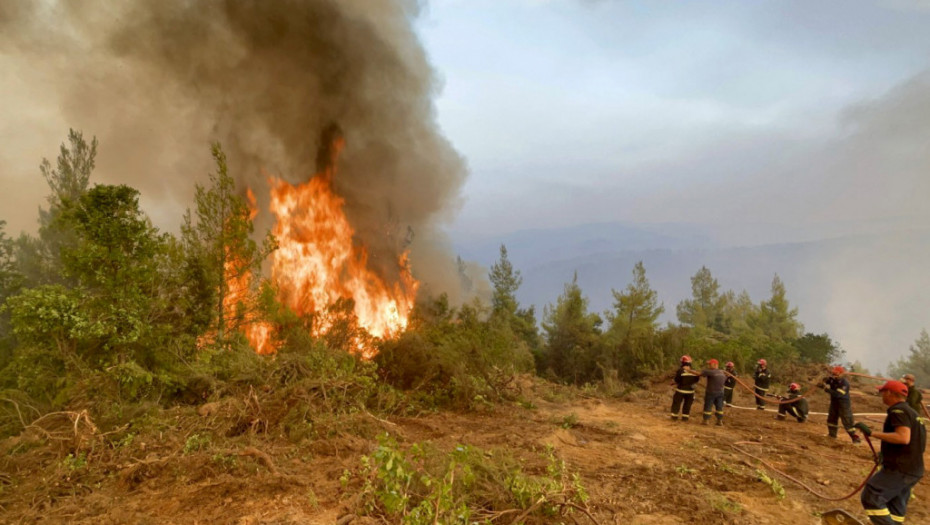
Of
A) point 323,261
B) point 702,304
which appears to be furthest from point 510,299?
point 323,261

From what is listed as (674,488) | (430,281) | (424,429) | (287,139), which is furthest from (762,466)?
(287,139)

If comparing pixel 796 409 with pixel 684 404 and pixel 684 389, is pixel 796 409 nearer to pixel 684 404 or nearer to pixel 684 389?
pixel 684 404

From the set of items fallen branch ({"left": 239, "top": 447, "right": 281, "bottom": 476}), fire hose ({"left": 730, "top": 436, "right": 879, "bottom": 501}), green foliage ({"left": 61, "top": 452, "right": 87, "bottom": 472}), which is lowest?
green foliage ({"left": 61, "top": 452, "right": 87, "bottom": 472})

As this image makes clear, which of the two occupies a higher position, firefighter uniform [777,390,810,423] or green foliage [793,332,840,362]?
green foliage [793,332,840,362]

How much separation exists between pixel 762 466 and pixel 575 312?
26285 mm

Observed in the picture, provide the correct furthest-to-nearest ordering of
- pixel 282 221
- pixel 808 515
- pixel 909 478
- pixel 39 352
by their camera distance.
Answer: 1. pixel 282 221
2. pixel 39 352
3. pixel 808 515
4. pixel 909 478

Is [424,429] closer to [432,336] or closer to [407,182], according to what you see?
[432,336]

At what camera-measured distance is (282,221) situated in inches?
736

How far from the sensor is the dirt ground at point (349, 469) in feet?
18.9

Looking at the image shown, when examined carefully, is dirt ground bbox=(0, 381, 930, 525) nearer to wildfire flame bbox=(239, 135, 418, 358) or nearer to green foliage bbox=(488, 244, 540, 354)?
wildfire flame bbox=(239, 135, 418, 358)

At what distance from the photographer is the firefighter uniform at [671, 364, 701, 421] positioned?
1182cm

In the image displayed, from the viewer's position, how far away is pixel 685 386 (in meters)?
11.9

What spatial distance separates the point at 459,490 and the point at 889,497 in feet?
17.7

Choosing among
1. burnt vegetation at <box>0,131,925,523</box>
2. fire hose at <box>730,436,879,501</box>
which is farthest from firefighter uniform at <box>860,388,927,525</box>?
burnt vegetation at <box>0,131,925,523</box>
